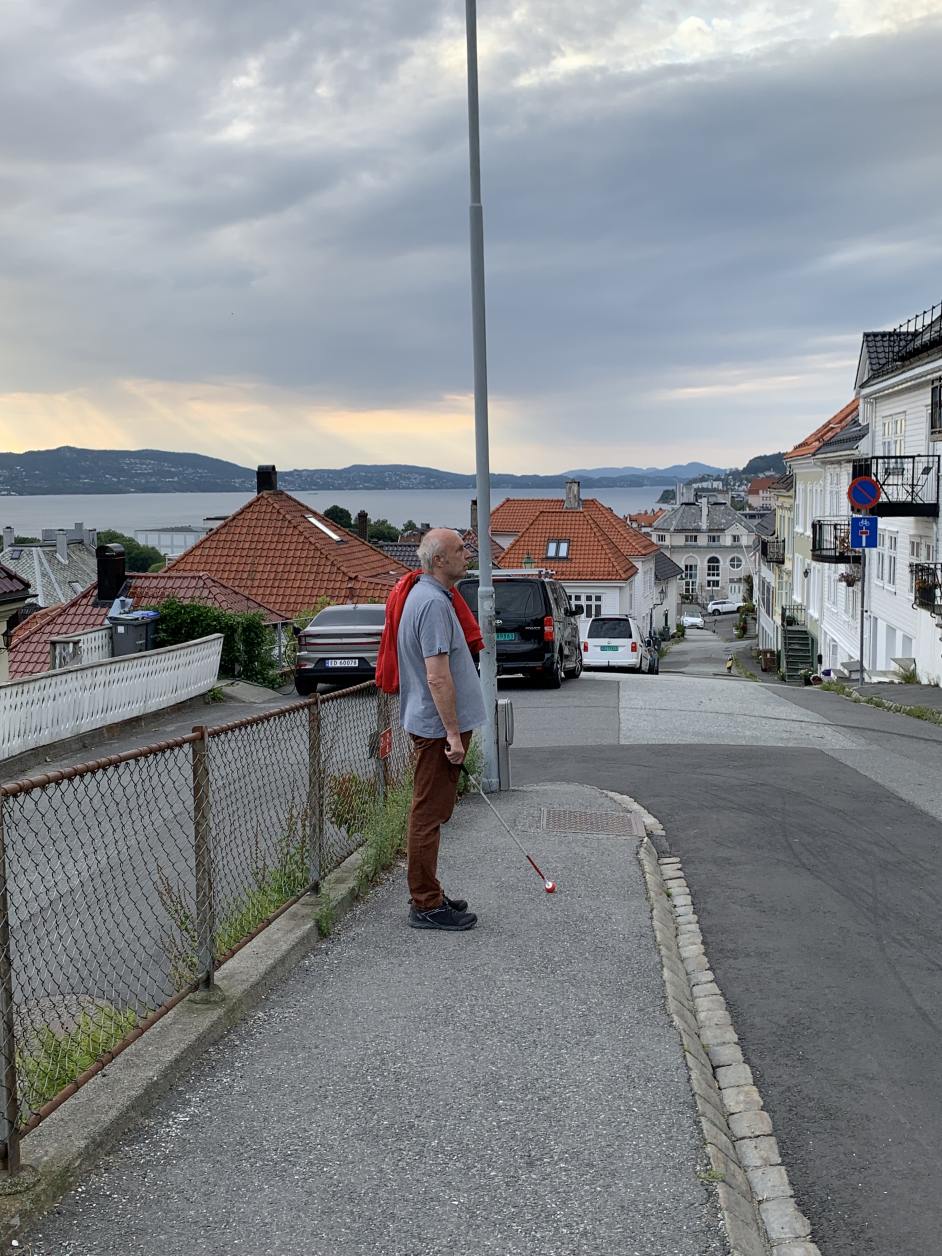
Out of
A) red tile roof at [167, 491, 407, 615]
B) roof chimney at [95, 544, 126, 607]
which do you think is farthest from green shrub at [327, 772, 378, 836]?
red tile roof at [167, 491, 407, 615]

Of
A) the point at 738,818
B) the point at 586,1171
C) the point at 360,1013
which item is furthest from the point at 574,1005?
the point at 738,818

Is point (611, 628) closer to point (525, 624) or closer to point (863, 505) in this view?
point (863, 505)

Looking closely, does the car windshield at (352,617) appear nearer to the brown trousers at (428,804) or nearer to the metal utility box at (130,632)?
the metal utility box at (130,632)

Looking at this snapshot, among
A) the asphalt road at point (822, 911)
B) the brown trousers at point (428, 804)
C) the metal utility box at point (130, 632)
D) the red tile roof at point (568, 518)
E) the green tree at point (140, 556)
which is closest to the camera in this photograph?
the asphalt road at point (822, 911)

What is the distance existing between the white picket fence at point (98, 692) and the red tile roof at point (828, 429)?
3109 centimetres

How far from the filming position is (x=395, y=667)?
6668mm

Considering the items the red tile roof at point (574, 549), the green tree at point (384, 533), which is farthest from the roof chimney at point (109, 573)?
the green tree at point (384, 533)

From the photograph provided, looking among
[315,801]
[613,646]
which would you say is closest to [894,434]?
[613,646]

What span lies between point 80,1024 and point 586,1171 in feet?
6.64

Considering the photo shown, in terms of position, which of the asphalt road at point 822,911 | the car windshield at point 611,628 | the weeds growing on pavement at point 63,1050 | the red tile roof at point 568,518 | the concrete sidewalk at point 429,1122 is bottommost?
the asphalt road at point 822,911

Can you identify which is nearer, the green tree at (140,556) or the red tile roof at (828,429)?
the red tile roof at (828,429)

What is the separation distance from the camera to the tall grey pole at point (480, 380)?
37.4 feet

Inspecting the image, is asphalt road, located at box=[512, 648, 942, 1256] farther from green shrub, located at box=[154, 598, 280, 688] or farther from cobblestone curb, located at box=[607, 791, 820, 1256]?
green shrub, located at box=[154, 598, 280, 688]

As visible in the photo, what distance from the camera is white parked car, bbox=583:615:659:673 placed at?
3253 centimetres
